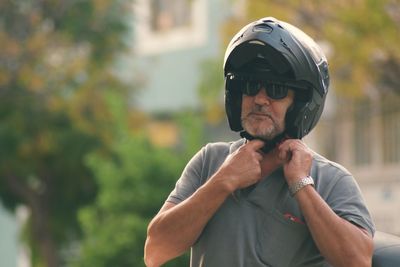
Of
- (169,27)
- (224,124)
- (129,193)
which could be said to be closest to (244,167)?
(129,193)

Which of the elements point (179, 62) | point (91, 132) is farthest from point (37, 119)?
point (179, 62)

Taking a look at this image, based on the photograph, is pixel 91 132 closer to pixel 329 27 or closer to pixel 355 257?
pixel 329 27

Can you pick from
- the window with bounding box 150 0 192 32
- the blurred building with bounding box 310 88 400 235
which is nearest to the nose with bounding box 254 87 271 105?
the blurred building with bounding box 310 88 400 235

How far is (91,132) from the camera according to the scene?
19281 millimetres

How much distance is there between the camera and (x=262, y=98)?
3.71 meters

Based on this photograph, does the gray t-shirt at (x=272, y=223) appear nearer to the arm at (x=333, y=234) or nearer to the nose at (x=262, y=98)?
the arm at (x=333, y=234)

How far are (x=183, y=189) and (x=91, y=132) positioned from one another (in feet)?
50.8

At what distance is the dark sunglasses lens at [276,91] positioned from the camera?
3.71m

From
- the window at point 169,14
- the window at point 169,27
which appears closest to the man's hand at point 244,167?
the window at point 169,27

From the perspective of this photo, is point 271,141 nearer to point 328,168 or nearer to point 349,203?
point 328,168

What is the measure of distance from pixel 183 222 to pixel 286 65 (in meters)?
0.49

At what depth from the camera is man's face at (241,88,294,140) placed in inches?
146

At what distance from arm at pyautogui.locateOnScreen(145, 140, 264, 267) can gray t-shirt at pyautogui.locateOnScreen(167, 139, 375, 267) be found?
5 cm

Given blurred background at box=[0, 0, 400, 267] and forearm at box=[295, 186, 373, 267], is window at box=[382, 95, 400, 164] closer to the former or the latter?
blurred background at box=[0, 0, 400, 267]
